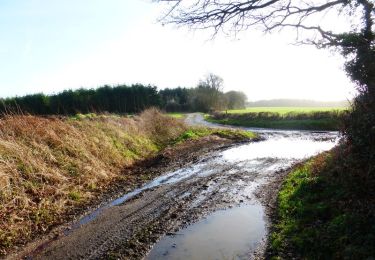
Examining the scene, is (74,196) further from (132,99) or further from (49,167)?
(132,99)

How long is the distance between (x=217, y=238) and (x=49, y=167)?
706cm

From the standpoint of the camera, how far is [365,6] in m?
11.4

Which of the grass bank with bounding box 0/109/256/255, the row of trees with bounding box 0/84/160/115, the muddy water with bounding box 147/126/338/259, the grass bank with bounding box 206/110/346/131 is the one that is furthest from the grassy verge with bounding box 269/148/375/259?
the row of trees with bounding box 0/84/160/115

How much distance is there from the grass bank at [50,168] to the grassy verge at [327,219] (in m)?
6.00

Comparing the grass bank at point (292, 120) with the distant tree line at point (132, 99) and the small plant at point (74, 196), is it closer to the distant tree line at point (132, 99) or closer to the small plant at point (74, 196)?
the distant tree line at point (132, 99)

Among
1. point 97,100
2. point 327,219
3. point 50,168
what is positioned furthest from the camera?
Answer: point 97,100

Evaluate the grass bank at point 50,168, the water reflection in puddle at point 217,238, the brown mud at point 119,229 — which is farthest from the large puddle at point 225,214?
the grass bank at point 50,168

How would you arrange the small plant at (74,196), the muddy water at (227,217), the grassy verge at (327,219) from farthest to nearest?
1. the small plant at (74,196)
2. the muddy water at (227,217)
3. the grassy verge at (327,219)

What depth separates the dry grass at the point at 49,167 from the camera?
8.77 m

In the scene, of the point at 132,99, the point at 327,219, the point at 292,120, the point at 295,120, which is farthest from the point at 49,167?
the point at 132,99

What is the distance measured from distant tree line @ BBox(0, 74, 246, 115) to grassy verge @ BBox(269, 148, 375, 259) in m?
29.9

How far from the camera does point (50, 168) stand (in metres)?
11.5

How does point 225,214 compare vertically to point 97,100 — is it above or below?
below

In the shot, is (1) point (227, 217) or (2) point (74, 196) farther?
(2) point (74, 196)
